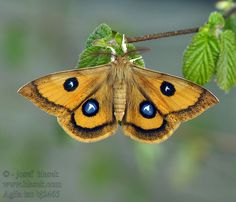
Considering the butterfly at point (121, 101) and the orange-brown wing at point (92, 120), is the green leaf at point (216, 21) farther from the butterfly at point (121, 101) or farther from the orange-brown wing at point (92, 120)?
the orange-brown wing at point (92, 120)

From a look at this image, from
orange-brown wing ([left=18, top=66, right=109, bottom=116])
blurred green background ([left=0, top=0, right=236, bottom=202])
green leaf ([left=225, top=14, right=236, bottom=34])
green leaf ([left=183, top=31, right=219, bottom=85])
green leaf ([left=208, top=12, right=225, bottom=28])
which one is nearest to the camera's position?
orange-brown wing ([left=18, top=66, right=109, bottom=116])

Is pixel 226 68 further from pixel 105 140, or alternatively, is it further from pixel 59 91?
pixel 105 140

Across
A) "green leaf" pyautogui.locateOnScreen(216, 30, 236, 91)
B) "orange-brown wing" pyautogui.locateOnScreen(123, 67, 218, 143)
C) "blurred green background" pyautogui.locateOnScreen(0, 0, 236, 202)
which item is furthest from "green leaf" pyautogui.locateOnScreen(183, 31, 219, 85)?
"blurred green background" pyautogui.locateOnScreen(0, 0, 236, 202)

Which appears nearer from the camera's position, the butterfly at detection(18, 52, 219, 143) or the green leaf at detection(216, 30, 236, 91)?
the butterfly at detection(18, 52, 219, 143)

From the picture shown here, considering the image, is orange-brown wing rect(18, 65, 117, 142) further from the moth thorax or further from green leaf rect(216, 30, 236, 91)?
green leaf rect(216, 30, 236, 91)

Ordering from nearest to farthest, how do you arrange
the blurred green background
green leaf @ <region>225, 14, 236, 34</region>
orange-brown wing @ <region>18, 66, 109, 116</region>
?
orange-brown wing @ <region>18, 66, 109, 116</region> → green leaf @ <region>225, 14, 236, 34</region> → the blurred green background

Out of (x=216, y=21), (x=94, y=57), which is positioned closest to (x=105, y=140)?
(x=216, y=21)

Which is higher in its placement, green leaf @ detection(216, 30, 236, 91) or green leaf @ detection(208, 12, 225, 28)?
green leaf @ detection(208, 12, 225, 28)

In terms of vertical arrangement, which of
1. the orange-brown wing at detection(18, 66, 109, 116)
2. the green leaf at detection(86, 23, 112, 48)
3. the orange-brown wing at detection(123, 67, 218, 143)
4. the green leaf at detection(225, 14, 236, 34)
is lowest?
the orange-brown wing at detection(123, 67, 218, 143)

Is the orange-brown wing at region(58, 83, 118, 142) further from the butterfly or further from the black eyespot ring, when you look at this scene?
the black eyespot ring
